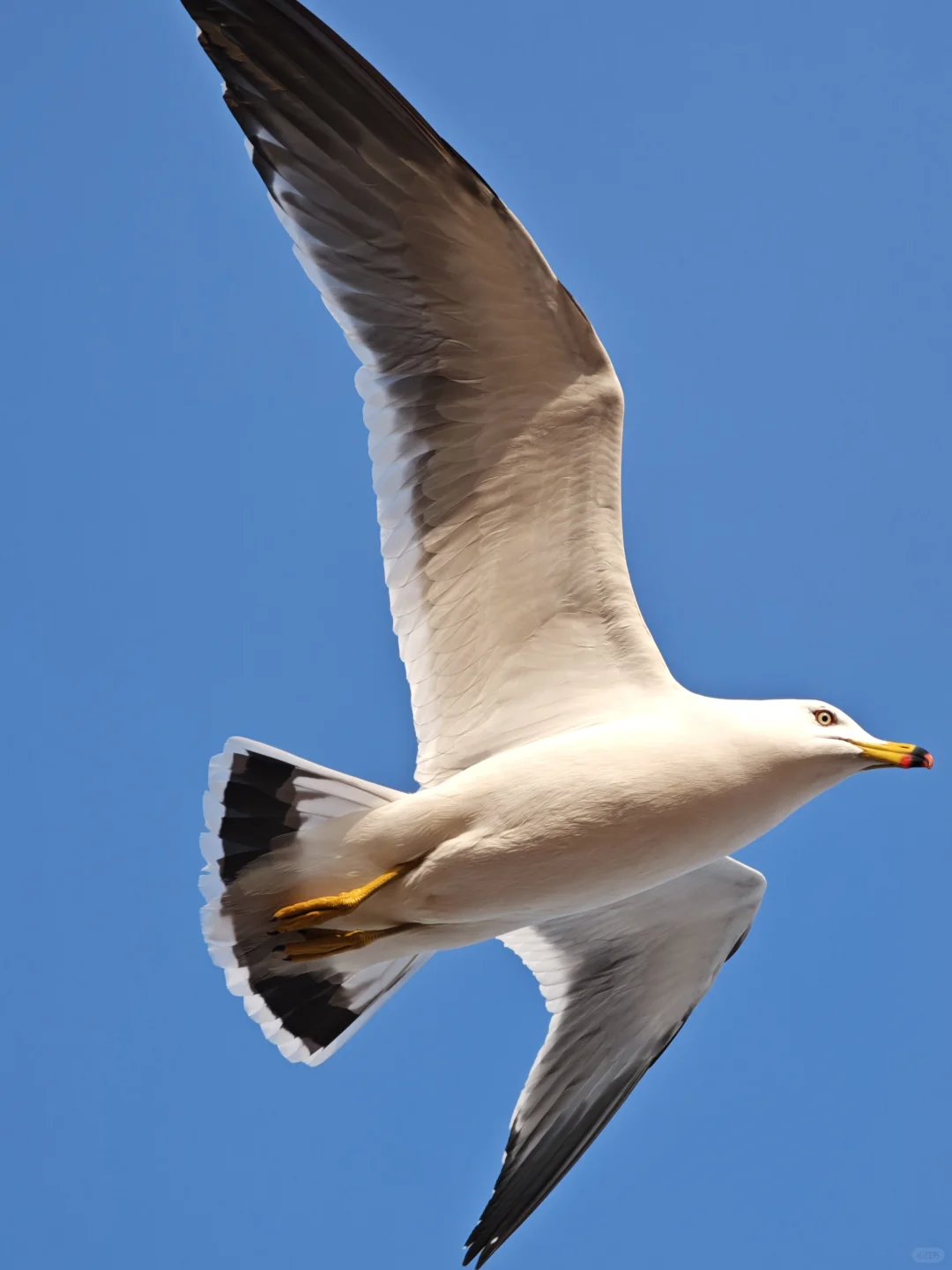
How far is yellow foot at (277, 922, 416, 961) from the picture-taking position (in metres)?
6.30

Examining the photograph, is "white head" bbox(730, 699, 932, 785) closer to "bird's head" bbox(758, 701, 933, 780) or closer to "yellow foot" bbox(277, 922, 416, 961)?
"bird's head" bbox(758, 701, 933, 780)

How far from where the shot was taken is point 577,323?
241 inches

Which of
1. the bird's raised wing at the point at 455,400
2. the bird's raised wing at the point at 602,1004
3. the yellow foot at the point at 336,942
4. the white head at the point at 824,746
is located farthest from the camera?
the bird's raised wing at the point at 602,1004

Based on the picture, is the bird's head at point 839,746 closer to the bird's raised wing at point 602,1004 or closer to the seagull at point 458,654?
the seagull at point 458,654

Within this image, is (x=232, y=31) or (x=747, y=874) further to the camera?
(x=747, y=874)

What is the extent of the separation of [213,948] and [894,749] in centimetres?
228

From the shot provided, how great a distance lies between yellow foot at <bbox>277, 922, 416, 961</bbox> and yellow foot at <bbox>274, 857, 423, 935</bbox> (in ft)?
0.29

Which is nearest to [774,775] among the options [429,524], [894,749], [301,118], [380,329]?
[894,749]

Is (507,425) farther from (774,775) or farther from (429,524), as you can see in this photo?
(774,775)

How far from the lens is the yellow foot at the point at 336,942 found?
20.7 ft

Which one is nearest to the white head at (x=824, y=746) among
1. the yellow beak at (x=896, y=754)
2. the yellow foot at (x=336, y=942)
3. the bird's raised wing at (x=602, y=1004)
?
the yellow beak at (x=896, y=754)

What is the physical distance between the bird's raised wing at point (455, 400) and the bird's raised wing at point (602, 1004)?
1.06 m

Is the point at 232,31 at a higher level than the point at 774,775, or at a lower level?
higher

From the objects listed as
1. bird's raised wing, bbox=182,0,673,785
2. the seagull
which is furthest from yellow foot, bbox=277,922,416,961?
bird's raised wing, bbox=182,0,673,785
